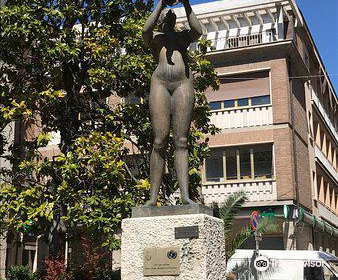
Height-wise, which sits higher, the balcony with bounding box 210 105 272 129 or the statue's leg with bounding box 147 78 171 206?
the balcony with bounding box 210 105 272 129

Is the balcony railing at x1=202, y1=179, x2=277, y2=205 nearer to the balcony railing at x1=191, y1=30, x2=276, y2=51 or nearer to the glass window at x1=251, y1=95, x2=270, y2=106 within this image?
the glass window at x1=251, y1=95, x2=270, y2=106

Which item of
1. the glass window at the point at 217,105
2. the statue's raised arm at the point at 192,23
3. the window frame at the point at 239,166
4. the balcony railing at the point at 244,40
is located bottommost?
the statue's raised arm at the point at 192,23

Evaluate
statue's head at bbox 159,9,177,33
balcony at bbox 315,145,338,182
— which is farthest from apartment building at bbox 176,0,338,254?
statue's head at bbox 159,9,177,33

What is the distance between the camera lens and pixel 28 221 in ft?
36.7

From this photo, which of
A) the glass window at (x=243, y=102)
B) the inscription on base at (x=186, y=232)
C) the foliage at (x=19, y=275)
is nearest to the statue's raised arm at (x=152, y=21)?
the inscription on base at (x=186, y=232)

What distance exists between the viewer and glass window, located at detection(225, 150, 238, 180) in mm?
23500

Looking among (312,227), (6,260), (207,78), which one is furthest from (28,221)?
(312,227)

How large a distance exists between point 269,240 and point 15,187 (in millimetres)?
13467

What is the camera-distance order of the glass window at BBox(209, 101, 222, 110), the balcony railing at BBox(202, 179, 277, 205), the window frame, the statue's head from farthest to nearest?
the glass window at BBox(209, 101, 222, 110), the window frame, the balcony railing at BBox(202, 179, 277, 205), the statue's head

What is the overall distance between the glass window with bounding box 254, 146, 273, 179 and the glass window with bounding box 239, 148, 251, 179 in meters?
0.30

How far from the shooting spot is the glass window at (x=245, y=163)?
76.3ft

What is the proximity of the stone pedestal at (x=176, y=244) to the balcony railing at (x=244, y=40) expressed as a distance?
18237mm

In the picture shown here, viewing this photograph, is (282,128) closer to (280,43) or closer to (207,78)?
(280,43)

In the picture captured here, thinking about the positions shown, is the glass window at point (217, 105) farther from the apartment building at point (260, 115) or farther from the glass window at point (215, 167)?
the glass window at point (215, 167)
